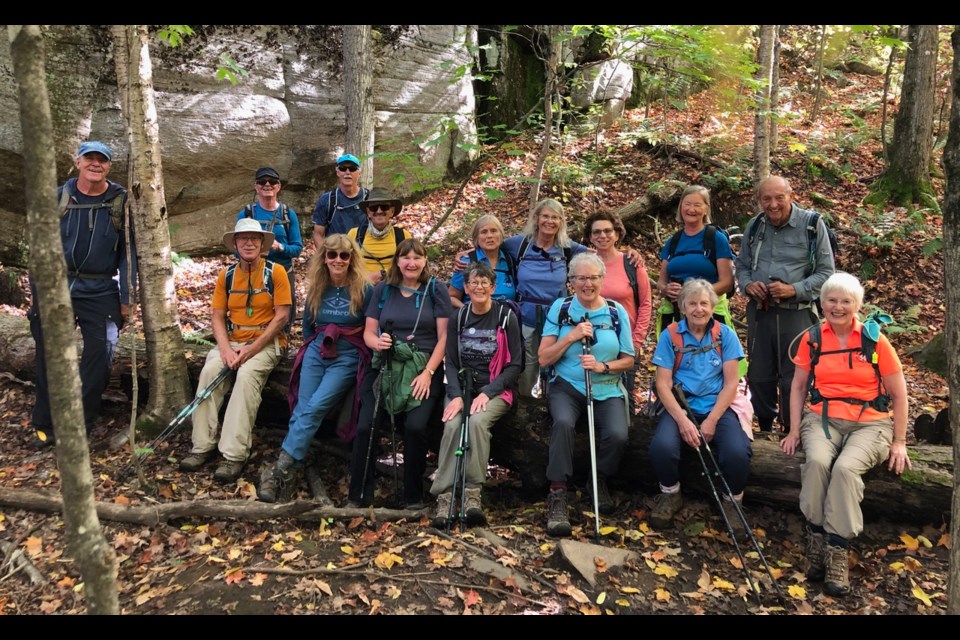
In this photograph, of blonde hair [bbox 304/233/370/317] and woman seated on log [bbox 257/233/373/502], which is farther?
blonde hair [bbox 304/233/370/317]

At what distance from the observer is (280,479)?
19.3 ft

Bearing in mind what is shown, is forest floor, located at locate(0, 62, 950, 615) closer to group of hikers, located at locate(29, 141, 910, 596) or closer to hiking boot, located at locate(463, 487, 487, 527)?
hiking boot, located at locate(463, 487, 487, 527)

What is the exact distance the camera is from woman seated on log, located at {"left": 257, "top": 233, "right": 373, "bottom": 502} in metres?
5.96

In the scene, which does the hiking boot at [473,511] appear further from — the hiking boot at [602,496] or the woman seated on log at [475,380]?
the hiking boot at [602,496]

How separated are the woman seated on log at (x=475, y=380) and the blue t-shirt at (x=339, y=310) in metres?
1.01

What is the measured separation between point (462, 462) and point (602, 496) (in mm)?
1346

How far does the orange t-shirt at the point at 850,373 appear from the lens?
15.8ft

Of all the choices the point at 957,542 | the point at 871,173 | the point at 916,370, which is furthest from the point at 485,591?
the point at 871,173

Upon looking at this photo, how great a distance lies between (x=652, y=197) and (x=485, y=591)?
9520 mm

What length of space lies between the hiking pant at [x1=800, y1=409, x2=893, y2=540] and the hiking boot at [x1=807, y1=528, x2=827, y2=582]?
0.12 meters

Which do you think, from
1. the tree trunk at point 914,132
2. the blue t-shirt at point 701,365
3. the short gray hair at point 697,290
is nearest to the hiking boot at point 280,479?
the blue t-shirt at point 701,365

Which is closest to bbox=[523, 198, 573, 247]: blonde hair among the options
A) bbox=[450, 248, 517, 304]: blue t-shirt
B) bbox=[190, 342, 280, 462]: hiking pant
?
bbox=[450, 248, 517, 304]: blue t-shirt

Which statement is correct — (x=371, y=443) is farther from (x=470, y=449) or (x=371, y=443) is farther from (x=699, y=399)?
(x=699, y=399)

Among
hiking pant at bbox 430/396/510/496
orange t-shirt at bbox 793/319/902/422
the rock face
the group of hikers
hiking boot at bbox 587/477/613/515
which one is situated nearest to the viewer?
orange t-shirt at bbox 793/319/902/422
